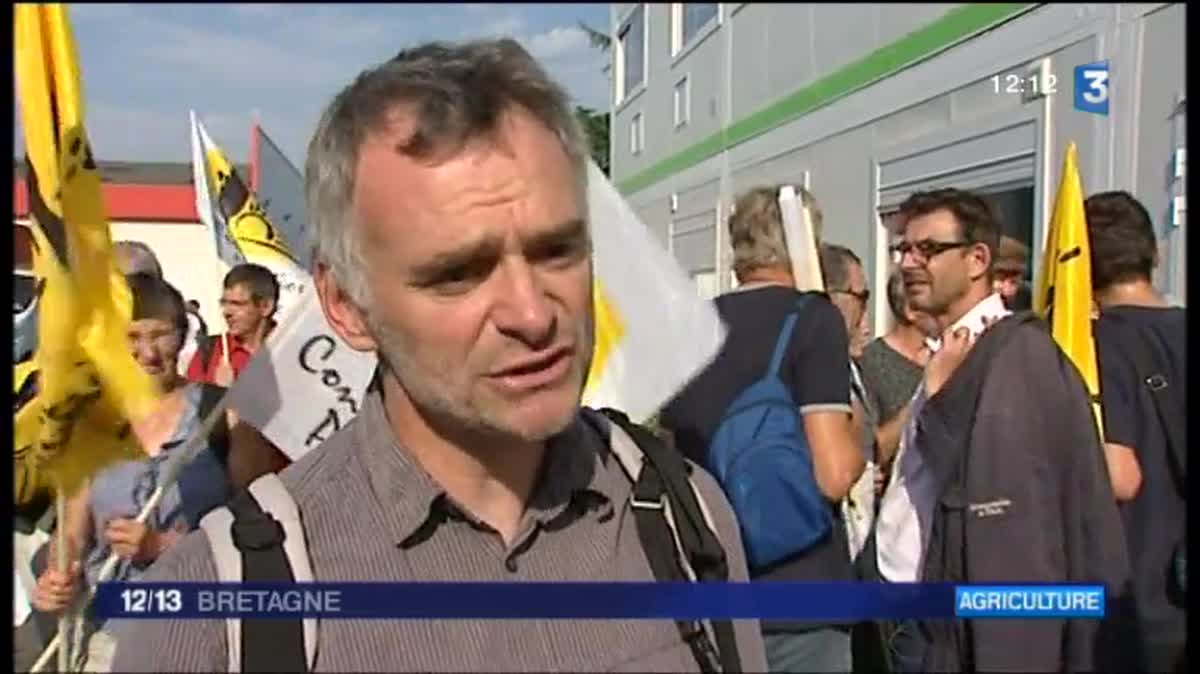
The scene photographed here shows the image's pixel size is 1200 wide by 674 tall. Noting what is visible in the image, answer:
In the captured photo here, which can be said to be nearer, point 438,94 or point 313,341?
point 438,94

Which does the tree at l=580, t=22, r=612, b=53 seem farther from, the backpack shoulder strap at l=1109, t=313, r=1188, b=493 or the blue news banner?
the backpack shoulder strap at l=1109, t=313, r=1188, b=493

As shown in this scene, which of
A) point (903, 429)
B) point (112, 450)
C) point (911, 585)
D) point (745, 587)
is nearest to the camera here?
point (745, 587)

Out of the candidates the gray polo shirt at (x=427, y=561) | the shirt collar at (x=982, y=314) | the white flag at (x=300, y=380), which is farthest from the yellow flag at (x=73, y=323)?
the shirt collar at (x=982, y=314)

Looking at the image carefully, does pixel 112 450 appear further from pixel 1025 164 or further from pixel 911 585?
pixel 1025 164

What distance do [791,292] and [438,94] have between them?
2.28 feet

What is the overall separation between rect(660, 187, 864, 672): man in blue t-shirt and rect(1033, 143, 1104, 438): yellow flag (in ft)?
1.19

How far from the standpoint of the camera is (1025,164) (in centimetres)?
175

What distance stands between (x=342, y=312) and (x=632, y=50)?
1.56 ft

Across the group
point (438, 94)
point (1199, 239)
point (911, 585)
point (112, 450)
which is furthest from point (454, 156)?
point (1199, 239)

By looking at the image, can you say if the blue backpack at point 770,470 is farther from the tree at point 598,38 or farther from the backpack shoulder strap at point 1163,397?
the backpack shoulder strap at point 1163,397

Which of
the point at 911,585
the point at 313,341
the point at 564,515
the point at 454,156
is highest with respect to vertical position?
the point at 454,156

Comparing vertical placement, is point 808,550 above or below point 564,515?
below

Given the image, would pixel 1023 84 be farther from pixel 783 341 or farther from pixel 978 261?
pixel 783 341

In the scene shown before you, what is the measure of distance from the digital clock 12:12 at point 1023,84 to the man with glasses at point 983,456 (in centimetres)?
13
